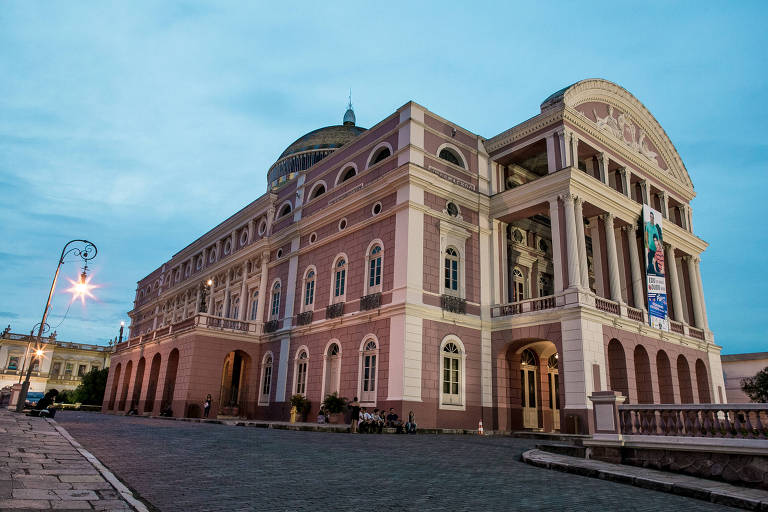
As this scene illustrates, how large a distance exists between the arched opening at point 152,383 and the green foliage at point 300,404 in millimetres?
13459

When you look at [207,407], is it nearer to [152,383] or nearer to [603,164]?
[152,383]

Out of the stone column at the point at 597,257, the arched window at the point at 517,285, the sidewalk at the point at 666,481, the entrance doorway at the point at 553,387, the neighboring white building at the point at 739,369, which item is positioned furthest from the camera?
the neighboring white building at the point at 739,369

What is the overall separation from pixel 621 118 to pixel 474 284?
40.4 feet

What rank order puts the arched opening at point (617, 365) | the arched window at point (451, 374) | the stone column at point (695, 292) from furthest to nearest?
the stone column at point (695, 292), the arched opening at point (617, 365), the arched window at point (451, 374)

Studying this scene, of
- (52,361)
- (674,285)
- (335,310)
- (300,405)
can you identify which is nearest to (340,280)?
(335,310)

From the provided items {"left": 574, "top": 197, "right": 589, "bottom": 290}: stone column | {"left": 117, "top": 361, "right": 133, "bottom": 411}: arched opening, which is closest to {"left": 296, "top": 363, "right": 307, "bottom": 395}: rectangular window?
{"left": 574, "top": 197, "right": 589, "bottom": 290}: stone column

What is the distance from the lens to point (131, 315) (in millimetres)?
55125

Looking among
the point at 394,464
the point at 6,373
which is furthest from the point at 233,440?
the point at 6,373

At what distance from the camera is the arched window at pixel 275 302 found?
3038 cm

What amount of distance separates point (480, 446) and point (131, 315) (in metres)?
49.5

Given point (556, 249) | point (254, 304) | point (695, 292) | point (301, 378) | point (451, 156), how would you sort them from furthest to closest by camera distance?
point (254, 304) → point (695, 292) → point (301, 378) → point (451, 156) → point (556, 249)

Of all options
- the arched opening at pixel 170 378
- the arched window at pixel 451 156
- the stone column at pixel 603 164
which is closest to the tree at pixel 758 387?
the stone column at pixel 603 164

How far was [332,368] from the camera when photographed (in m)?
24.7

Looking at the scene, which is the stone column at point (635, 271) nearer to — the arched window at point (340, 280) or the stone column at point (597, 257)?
the stone column at point (597, 257)
